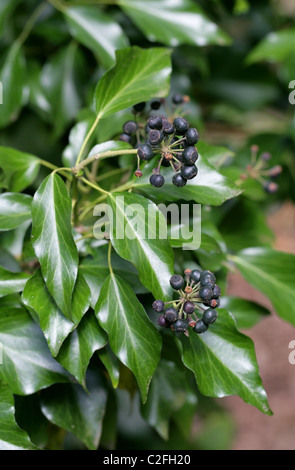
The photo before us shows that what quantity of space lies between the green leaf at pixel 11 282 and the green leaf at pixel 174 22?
0.55 meters

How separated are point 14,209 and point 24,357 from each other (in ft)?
0.64

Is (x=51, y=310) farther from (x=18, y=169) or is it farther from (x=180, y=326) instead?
(x=18, y=169)

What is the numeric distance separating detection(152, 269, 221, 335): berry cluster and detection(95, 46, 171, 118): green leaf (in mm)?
251

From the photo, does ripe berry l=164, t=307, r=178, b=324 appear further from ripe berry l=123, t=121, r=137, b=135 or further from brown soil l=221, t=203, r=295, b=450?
brown soil l=221, t=203, r=295, b=450

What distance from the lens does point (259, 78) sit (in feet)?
4.80

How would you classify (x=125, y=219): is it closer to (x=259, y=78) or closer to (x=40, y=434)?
(x=40, y=434)

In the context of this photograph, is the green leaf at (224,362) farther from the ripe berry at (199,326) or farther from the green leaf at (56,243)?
the green leaf at (56,243)

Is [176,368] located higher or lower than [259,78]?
lower

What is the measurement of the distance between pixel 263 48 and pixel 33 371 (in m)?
0.89

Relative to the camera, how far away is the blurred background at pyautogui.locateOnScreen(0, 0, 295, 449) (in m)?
1.08

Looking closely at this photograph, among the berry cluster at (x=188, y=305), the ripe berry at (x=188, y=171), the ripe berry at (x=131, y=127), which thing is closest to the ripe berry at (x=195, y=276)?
the berry cluster at (x=188, y=305)

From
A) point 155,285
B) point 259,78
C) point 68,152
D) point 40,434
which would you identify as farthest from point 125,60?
point 259,78

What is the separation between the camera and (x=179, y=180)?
23.4 inches

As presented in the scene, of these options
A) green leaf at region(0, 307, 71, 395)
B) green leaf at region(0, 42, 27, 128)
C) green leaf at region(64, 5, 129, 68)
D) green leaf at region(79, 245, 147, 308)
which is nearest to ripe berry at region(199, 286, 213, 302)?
green leaf at region(79, 245, 147, 308)
